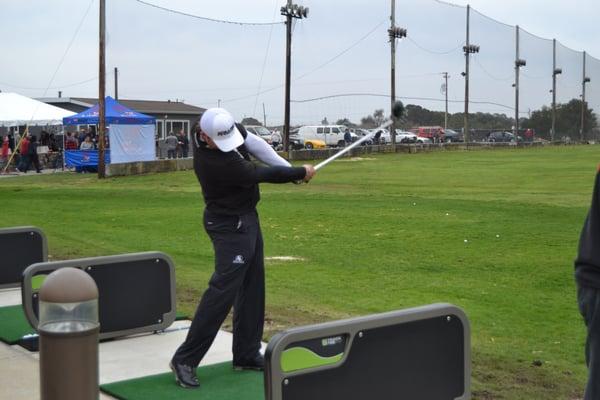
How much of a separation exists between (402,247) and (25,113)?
2739cm

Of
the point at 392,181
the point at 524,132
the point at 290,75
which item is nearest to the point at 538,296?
the point at 392,181

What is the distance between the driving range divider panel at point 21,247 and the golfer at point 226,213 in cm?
327

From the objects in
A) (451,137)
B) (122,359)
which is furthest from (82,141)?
(451,137)

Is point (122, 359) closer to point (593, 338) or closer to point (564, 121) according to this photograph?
point (593, 338)

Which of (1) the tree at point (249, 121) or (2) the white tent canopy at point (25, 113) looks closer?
(2) the white tent canopy at point (25, 113)

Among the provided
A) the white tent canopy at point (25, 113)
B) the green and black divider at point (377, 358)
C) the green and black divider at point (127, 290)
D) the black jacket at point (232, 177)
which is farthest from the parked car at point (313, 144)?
the green and black divider at point (377, 358)

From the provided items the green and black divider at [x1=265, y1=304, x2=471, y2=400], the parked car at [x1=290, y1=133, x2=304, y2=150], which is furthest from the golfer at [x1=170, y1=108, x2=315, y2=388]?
the parked car at [x1=290, y1=133, x2=304, y2=150]

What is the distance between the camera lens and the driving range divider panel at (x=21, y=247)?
824 centimetres

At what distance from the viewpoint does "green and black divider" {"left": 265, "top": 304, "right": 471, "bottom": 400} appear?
405 cm

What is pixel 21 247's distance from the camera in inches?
327

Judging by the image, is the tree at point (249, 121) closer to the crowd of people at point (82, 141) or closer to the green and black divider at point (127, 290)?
the crowd of people at point (82, 141)

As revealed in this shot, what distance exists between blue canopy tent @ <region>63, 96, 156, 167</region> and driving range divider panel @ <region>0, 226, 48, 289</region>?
2447 cm

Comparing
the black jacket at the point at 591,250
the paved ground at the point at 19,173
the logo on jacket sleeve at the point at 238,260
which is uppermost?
the black jacket at the point at 591,250

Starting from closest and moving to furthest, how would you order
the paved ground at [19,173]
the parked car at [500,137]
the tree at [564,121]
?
1. the paved ground at [19,173]
2. the parked car at [500,137]
3. the tree at [564,121]
